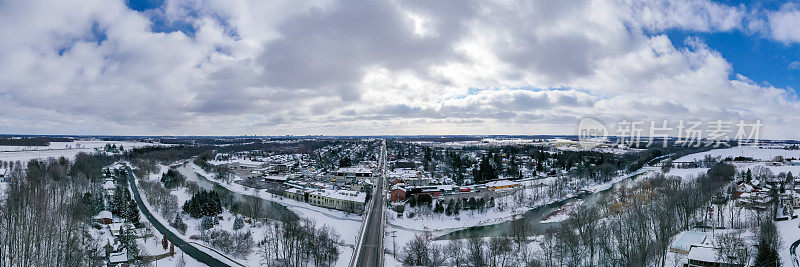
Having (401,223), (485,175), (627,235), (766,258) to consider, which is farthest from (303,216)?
(485,175)

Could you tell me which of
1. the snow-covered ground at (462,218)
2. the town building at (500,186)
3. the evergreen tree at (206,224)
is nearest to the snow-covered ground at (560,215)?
the snow-covered ground at (462,218)

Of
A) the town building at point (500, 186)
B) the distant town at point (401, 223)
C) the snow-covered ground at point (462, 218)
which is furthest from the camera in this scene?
the town building at point (500, 186)

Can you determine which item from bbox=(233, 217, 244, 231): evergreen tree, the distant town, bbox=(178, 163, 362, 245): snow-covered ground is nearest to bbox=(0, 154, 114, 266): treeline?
the distant town

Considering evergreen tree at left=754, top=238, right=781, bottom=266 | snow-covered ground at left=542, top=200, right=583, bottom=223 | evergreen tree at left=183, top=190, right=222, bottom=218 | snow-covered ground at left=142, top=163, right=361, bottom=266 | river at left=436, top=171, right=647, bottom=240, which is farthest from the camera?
evergreen tree at left=183, top=190, right=222, bottom=218

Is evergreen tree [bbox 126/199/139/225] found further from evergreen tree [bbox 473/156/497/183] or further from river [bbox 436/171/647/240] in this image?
evergreen tree [bbox 473/156/497/183]

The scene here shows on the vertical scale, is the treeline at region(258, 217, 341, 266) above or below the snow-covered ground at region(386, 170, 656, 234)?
above

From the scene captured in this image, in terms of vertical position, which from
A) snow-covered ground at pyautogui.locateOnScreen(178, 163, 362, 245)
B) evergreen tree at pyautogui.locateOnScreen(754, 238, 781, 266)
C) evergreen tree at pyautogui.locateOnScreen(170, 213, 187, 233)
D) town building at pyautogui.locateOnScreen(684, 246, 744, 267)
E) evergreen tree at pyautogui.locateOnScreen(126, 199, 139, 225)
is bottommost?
snow-covered ground at pyautogui.locateOnScreen(178, 163, 362, 245)

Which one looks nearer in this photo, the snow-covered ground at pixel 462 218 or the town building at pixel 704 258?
the town building at pixel 704 258

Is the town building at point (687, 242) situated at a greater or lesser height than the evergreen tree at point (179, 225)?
greater

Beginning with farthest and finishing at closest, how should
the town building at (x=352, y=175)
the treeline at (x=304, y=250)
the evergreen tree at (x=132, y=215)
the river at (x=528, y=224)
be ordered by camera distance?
the town building at (x=352, y=175), the river at (x=528, y=224), the evergreen tree at (x=132, y=215), the treeline at (x=304, y=250)

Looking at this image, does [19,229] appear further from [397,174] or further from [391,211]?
[397,174]

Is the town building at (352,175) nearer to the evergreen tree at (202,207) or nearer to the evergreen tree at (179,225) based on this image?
the evergreen tree at (202,207)

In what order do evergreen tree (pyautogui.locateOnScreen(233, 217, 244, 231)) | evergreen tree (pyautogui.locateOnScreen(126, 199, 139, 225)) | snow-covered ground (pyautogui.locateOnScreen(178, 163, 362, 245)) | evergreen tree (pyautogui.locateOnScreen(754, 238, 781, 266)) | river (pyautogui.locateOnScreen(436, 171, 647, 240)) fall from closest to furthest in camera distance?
evergreen tree (pyautogui.locateOnScreen(754, 238, 781, 266)) < evergreen tree (pyautogui.locateOnScreen(233, 217, 244, 231)) < evergreen tree (pyautogui.locateOnScreen(126, 199, 139, 225)) < river (pyautogui.locateOnScreen(436, 171, 647, 240)) < snow-covered ground (pyautogui.locateOnScreen(178, 163, 362, 245))
